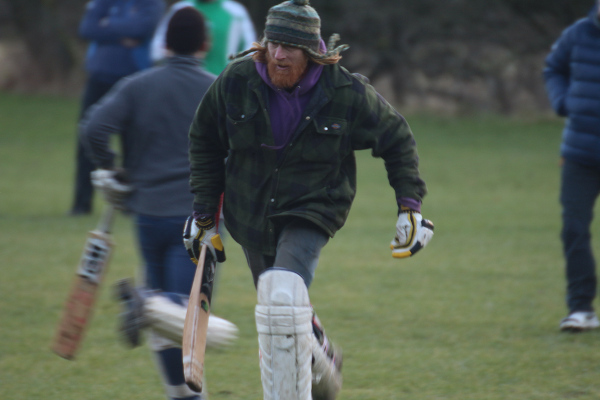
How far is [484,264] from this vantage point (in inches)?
288

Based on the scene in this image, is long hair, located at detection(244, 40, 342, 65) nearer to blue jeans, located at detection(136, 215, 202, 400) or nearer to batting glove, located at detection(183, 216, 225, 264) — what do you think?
batting glove, located at detection(183, 216, 225, 264)

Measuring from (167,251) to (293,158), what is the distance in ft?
2.83

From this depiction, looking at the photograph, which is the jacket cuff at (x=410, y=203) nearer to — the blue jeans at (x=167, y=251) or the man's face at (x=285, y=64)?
the man's face at (x=285, y=64)

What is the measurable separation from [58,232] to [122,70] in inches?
65.8

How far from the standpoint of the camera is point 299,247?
11.1 ft

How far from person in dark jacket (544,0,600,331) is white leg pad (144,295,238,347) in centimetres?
263

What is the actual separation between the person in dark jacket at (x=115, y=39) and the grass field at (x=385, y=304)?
56.3 inches

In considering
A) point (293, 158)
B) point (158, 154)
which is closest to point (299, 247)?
point (293, 158)

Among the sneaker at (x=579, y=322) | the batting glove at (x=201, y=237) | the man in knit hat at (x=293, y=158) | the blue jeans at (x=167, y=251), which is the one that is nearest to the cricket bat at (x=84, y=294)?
the blue jeans at (x=167, y=251)

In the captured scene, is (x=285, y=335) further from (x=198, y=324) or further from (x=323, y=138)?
(x=323, y=138)

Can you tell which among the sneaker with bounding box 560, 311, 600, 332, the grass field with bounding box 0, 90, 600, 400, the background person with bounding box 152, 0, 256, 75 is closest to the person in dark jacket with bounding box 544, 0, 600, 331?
the sneaker with bounding box 560, 311, 600, 332

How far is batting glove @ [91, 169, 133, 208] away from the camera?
378 cm

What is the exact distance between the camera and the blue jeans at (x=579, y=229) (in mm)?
5270

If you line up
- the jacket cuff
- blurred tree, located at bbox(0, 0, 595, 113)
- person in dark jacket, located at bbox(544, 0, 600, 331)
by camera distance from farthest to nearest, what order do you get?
1. blurred tree, located at bbox(0, 0, 595, 113)
2. person in dark jacket, located at bbox(544, 0, 600, 331)
3. the jacket cuff
